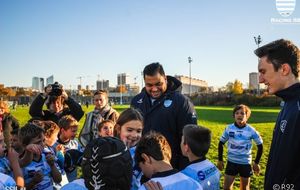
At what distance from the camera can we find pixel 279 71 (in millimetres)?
3203

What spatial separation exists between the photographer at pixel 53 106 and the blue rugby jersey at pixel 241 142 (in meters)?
3.51

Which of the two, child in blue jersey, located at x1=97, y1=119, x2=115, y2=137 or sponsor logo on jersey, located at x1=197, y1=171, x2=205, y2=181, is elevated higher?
child in blue jersey, located at x1=97, y1=119, x2=115, y2=137

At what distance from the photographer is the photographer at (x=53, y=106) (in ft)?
20.8

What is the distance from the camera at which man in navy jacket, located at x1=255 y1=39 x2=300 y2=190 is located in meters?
2.88

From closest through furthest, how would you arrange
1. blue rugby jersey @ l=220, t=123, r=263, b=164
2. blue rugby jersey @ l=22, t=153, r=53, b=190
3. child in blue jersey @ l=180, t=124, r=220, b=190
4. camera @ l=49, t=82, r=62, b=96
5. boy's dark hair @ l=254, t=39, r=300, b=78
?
boy's dark hair @ l=254, t=39, r=300, b=78
child in blue jersey @ l=180, t=124, r=220, b=190
blue rugby jersey @ l=22, t=153, r=53, b=190
camera @ l=49, t=82, r=62, b=96
blue rugby jersey @ l=220, t=123, r=263, b=164

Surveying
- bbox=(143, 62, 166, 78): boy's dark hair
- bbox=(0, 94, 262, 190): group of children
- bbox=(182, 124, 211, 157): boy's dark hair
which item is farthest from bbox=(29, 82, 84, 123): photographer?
bbox=(182, 124, 211, 157): boy's dark hair

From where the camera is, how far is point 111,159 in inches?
71.4

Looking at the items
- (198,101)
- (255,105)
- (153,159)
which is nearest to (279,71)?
(153,159)

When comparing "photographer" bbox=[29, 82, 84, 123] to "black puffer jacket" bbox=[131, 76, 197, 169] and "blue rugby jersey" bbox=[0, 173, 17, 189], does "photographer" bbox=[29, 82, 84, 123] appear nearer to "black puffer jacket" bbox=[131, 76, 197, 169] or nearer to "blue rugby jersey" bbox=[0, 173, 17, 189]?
"black puffer jacket" bbox=[131, 76, 197, 169]

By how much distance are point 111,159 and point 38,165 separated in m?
2.82

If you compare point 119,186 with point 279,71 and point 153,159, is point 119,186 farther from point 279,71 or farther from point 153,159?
point 279,71

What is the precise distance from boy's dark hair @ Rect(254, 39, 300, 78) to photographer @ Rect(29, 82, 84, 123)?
13.8 ft

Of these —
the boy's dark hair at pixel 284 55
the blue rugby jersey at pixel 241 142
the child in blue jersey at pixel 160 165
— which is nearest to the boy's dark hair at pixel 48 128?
the child in blue jersey at pixel 160 165

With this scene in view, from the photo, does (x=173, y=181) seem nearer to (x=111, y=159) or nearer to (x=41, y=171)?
(x=111, y=159)
